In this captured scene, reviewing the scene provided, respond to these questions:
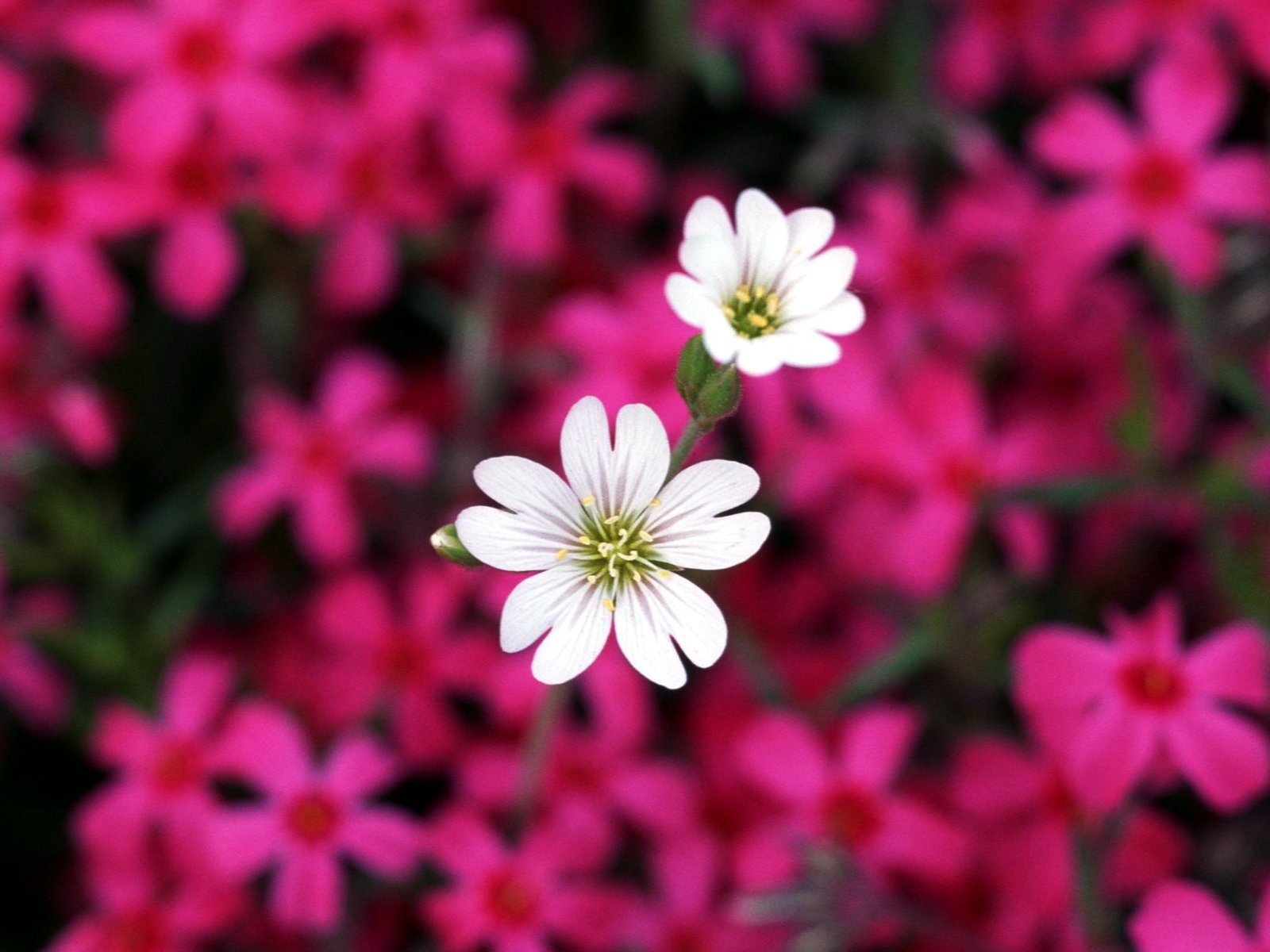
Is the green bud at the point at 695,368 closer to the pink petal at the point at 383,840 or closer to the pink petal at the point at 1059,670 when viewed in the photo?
the pink petal at the point at 1059,670

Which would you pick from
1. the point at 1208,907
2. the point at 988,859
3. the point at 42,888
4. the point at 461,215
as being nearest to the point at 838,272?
the point at 1208,907

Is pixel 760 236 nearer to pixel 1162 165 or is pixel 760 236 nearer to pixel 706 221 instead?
pixel 706 221

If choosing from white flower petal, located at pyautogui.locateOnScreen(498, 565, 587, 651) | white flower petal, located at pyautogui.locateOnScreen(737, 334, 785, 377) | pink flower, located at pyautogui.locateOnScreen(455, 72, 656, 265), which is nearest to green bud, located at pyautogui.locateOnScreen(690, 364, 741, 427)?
white flower petal, located at pyautogui.locateOnScreen(737, 334, 785, 377)

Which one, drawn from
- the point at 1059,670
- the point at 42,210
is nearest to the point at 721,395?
the point at 1059,670

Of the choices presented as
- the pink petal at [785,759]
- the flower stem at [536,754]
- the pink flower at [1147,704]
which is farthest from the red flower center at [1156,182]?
the flower stem at [536,754]

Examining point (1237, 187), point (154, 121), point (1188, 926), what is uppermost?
point (154, 121)

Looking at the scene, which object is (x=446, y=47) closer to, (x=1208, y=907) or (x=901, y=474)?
(x=901, y=474)
